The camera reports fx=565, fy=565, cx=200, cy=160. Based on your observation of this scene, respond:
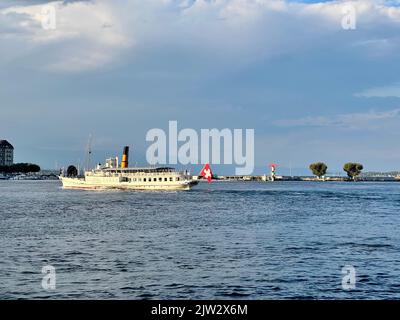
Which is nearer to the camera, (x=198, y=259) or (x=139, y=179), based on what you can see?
(x=198, y=259)

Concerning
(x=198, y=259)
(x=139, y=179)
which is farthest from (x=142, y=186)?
(x=198, y=259)

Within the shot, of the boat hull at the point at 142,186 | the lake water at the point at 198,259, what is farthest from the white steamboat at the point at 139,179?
the lake water at the point at 198,259

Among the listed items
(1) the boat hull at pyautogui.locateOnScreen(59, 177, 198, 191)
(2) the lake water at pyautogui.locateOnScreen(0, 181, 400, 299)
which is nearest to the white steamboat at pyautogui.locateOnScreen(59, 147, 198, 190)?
(1) the boat hull at pyautogui.locateOnScreen(59, 177, 198, 191)

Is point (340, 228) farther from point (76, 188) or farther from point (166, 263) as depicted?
point (76, 188)

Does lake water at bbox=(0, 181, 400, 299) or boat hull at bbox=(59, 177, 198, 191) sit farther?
boat hull at bbox=(59, 177, 198, 191)

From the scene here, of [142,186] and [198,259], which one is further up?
[142,186]

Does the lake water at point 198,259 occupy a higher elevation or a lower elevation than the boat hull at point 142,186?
lower

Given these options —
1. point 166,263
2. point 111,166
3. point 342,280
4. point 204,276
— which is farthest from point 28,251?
point 111,166

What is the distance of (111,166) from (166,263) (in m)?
143

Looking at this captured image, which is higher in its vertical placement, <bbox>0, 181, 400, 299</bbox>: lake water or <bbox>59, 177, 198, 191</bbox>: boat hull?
<bbox>59, 177, 198, 191</bbox>: boat hull

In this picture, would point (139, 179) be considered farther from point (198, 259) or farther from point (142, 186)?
point (198, 259)

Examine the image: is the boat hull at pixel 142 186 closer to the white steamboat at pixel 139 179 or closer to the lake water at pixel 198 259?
the white steamboat at pixel 139 179

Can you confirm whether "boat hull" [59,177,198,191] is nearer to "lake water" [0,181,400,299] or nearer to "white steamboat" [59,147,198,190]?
"white steamboat" [59,147,198,190]
